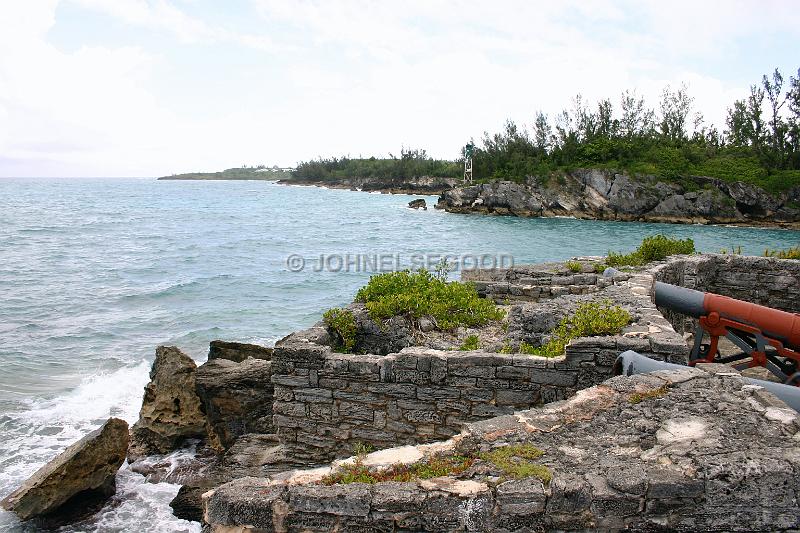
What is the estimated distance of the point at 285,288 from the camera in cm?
2697

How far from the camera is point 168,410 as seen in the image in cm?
1140

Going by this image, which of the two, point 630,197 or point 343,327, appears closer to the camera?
point 343,327

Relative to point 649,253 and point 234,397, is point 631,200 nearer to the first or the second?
point 649,253

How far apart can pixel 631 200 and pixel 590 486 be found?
57111 mm

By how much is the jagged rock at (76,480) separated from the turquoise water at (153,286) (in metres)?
0.39

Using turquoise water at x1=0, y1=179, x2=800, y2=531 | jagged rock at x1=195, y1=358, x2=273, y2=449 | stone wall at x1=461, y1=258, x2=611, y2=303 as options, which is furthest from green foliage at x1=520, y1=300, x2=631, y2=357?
turquoise water at x1=0, y1=179, x2=800, y2=531

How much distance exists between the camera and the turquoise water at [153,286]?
12984 mm

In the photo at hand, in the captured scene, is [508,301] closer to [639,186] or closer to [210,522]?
[210,522]

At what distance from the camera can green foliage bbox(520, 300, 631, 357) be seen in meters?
6.65

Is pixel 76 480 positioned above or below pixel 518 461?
below

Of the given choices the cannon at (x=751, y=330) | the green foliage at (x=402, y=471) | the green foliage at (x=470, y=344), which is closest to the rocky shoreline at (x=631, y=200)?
the cannon at (x=751, y=330)

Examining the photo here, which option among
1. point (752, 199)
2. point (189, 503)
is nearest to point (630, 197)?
point (752, 199)

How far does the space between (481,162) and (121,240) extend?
4560 cm

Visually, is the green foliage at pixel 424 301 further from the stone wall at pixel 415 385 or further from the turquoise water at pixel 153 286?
the turquoise water at pixel 153 286
